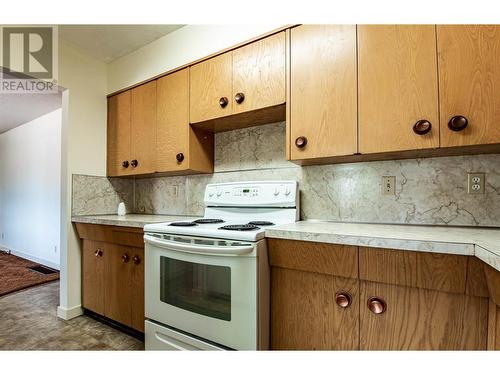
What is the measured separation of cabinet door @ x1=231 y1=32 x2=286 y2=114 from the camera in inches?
61.5

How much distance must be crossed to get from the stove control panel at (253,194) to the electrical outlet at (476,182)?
879mm

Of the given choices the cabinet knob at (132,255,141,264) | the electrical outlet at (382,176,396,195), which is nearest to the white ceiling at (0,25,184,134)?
the cabinet knob at (132,255,141,264)

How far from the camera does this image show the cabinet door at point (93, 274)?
2.10 metres

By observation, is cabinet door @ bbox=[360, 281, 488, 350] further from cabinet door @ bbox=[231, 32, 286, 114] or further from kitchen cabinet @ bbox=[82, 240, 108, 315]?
kitchen cabinet @ bbox=[82, 240, 108, 315]

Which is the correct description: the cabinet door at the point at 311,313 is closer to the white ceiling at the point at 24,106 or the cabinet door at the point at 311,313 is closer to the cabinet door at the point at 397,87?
the cabinet door at the point at 397,87

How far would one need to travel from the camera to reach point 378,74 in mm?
1280

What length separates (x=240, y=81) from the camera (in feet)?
5.55

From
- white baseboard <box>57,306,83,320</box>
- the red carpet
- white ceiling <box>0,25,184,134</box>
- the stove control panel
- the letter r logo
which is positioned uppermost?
white ceiling <box>0,25,184,134</box>

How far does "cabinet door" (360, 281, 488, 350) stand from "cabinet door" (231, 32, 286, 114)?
1133 mm

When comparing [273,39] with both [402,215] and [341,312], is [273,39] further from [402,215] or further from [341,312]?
[341,312]

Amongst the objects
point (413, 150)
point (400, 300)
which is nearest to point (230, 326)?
point (400, 300)

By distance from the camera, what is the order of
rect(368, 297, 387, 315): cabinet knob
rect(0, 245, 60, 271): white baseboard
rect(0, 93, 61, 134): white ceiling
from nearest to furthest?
rect(368, 297, 387, 315): cabinet knob
rect(0, 93, 61, 134): white ceiling
rect(0, 245, 60, 271): white baseboard

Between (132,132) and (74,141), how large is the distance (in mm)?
484
